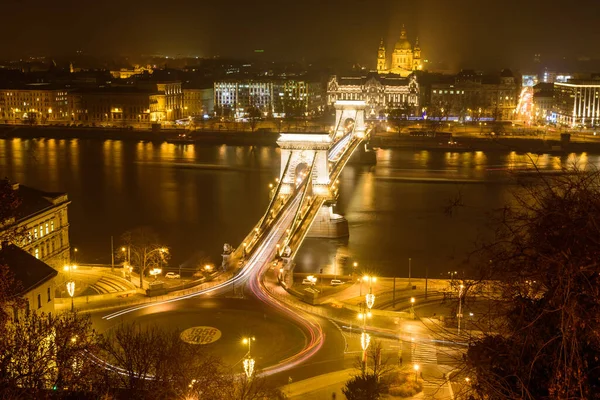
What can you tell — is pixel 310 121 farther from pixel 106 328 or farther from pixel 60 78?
pixel 106 328

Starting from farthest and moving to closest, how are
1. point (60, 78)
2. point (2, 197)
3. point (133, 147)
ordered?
point (60, 78), point (133, 147), point (2, 197)

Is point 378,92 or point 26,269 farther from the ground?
point 378,92

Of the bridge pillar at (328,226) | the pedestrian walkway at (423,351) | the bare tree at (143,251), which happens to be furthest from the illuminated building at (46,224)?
the bridge pillar at (328,226)

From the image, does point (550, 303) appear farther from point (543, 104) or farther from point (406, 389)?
point (543, 104)

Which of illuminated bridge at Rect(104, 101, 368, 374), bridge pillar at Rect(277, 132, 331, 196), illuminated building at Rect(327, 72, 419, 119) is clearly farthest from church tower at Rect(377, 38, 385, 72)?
bridge pillar at Rect(277, 132, 331, 196)

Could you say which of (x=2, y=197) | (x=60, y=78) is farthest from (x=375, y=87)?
(x=2, y=197)

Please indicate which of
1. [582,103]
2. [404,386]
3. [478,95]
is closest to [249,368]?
[404,386]

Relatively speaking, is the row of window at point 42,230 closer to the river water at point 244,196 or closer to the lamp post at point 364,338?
the river water at point 244,196
